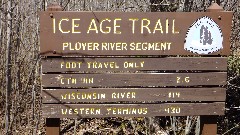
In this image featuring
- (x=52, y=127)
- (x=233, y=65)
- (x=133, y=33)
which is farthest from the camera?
(x=233, y=65)

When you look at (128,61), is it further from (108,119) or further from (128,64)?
(108,119)

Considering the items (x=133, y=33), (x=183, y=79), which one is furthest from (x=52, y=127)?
(x=183, y=79)

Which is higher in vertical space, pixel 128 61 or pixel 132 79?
pixel 128 61

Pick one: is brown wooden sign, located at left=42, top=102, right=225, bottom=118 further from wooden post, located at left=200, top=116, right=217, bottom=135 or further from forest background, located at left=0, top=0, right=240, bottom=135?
forest background, located at left=0, top=0, right=240, bottom=135

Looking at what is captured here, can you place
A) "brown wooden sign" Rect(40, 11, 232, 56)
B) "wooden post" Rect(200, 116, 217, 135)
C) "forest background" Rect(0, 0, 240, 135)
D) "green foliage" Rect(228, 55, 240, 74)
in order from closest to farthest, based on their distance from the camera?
"brown wooden sign" Rect(40, 11, 232, 56) < "wooden post" Rect(200, 116, 217, 135) < "forest background" Rect(0, 0, 240, 135) < "green foliage" Rect(228, 55, 240, 74)

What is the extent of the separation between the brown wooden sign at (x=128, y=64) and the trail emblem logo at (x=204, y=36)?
0.43ft

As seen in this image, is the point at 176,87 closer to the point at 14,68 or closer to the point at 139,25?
the point at 139,25

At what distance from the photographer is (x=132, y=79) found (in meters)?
3.64

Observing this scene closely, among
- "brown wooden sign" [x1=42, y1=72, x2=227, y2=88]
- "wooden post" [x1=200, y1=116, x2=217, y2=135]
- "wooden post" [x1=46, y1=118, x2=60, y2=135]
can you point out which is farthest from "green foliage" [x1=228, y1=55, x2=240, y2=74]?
"wooden post" [x1=46, y1=118, x2=60, y2=135]

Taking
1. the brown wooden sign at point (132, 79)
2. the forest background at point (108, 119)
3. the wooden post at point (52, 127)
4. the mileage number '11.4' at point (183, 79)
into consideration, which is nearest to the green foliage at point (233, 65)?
the forest background at point (108, 119)

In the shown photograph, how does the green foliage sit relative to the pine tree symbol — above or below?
below

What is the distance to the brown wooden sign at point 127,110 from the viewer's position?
3613 millimetres

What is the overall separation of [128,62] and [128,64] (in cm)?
2

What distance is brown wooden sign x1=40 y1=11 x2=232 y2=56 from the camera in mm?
3500
